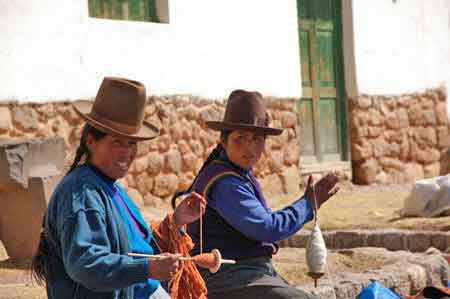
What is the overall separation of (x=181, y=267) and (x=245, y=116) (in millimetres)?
1075

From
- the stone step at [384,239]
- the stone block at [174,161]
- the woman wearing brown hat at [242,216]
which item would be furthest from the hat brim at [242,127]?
the stone block at [174,161]

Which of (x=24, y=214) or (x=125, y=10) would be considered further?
(x=125, y=10)

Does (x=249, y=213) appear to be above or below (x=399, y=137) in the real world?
above

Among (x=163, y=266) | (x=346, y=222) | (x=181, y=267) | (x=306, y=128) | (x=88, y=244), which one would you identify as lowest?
(x=346, y=222)

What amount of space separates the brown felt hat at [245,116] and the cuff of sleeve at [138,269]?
142cm

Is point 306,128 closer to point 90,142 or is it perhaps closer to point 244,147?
point 244,147

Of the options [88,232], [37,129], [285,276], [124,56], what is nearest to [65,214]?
[88,232]

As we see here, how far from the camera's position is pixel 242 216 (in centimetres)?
459

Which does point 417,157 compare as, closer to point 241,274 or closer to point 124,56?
point 124,56

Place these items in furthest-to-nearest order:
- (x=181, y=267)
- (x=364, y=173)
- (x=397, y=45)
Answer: (x=397, y=45), (x=364, y=173), (x=181, y=267)

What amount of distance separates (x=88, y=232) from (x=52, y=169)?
4.22 m

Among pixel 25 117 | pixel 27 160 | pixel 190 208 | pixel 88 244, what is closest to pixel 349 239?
pixel 27 160

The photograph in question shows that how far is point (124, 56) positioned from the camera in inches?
398

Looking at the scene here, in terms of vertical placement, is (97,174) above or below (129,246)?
above
